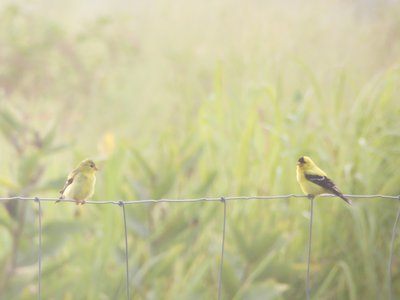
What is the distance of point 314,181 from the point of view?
1720 millimetres

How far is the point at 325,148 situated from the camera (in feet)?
9.25

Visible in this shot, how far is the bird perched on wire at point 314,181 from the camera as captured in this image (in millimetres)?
1707

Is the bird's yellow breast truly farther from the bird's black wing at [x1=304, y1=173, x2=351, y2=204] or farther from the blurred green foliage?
the blurred green foliage

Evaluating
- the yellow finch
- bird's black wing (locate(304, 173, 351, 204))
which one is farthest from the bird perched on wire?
the yellow finch

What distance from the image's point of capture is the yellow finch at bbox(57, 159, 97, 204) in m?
1.49

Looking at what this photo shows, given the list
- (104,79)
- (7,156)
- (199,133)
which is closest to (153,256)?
(199,133)

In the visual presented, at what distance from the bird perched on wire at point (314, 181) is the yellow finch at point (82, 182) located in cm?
49

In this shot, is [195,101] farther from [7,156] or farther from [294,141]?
[294,141]

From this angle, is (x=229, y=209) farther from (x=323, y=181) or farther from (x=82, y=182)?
(x=82, y=182)

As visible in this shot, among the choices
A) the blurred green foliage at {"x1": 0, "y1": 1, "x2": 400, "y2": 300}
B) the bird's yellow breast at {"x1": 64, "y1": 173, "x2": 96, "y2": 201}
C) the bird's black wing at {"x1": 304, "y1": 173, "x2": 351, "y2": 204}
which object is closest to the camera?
the bird's yellow breast at {"x1": 64, "y1": 173, "x2": 96, "y2": 201}

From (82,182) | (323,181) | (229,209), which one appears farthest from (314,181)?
(229,209)

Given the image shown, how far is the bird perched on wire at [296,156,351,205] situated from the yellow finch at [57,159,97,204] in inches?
19.4

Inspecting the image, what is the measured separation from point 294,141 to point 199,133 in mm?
407

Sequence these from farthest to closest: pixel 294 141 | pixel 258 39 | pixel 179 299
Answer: pixel 258 39
pixel 294 141
pixel 179 299
